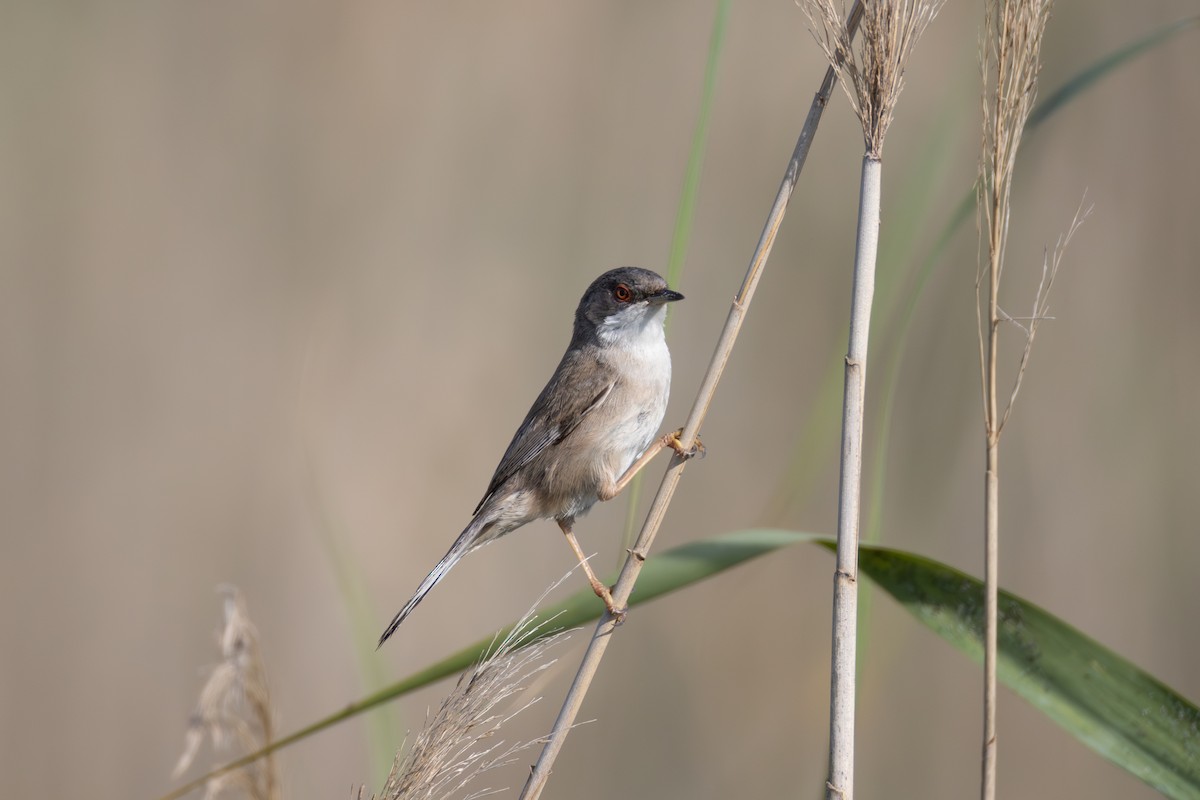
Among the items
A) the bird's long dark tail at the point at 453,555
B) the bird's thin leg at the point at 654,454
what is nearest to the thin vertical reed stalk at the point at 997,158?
the bird's thin leg at the point at 654,454

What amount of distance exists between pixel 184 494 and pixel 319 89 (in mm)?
2513

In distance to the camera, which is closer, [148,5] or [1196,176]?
[1196,176]

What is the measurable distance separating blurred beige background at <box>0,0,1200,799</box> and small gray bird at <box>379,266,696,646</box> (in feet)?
4.81

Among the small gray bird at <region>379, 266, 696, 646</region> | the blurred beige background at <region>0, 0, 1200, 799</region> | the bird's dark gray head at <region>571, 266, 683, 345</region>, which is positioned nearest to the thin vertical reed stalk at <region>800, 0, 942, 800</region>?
the bird's dark gray head at <region>571, 266, 683, 345</region>

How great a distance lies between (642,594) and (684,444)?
0.39 metres

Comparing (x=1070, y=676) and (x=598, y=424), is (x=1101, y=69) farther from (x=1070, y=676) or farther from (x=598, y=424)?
(x=598, y=424)

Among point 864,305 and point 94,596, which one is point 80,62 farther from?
point 864,305

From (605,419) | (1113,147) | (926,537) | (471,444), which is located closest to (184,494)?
(471,444)

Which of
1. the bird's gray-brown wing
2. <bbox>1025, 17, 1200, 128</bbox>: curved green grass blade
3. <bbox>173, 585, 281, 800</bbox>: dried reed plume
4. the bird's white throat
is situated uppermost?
<bbox>1025, 17, 1200, 128</bbox>: curved green grass blade

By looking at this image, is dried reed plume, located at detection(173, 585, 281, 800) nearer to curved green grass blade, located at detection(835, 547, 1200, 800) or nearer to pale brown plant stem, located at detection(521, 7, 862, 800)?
pale brown plant stem, located at detection(521, 7, 862, 800)

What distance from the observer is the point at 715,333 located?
5676mm

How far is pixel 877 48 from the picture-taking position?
2094mm

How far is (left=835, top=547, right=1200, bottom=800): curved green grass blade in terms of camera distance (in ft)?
6.63

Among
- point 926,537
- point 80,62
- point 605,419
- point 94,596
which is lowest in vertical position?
point 926,537
